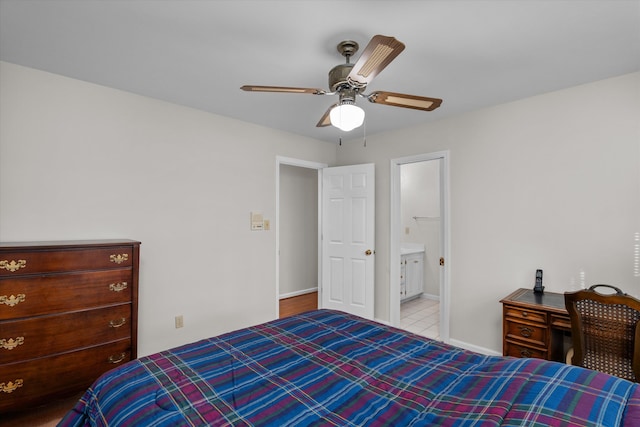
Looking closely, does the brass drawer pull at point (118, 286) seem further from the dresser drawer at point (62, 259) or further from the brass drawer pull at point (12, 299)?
the brass drawer pull at point (12, 299)

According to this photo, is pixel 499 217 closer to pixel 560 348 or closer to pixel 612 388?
pixel 560 348

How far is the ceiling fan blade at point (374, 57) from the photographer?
1.39m

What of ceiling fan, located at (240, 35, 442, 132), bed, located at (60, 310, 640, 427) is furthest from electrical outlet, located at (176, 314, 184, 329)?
ceiling fan, located at (240, 35, 442, 132)

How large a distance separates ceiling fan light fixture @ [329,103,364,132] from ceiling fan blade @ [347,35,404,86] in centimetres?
15

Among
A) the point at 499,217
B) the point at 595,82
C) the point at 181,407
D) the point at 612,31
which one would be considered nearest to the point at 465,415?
the point at 181,407

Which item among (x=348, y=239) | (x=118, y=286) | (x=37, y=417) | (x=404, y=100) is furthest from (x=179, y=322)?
(x=404, y=100)

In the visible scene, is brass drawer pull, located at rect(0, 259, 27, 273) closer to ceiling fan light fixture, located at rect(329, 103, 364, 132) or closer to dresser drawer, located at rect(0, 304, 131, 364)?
dresser drawer, located at rect(0, 304, 131, 364)

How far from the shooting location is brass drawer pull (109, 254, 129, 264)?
2.38m

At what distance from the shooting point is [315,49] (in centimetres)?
208

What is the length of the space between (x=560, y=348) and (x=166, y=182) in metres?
3.79

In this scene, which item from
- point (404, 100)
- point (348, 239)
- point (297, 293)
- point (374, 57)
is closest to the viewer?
point (374, 57)

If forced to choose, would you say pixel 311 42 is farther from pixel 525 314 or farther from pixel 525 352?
pixel 525 352

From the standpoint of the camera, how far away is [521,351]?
250cm

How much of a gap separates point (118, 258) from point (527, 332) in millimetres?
3261
